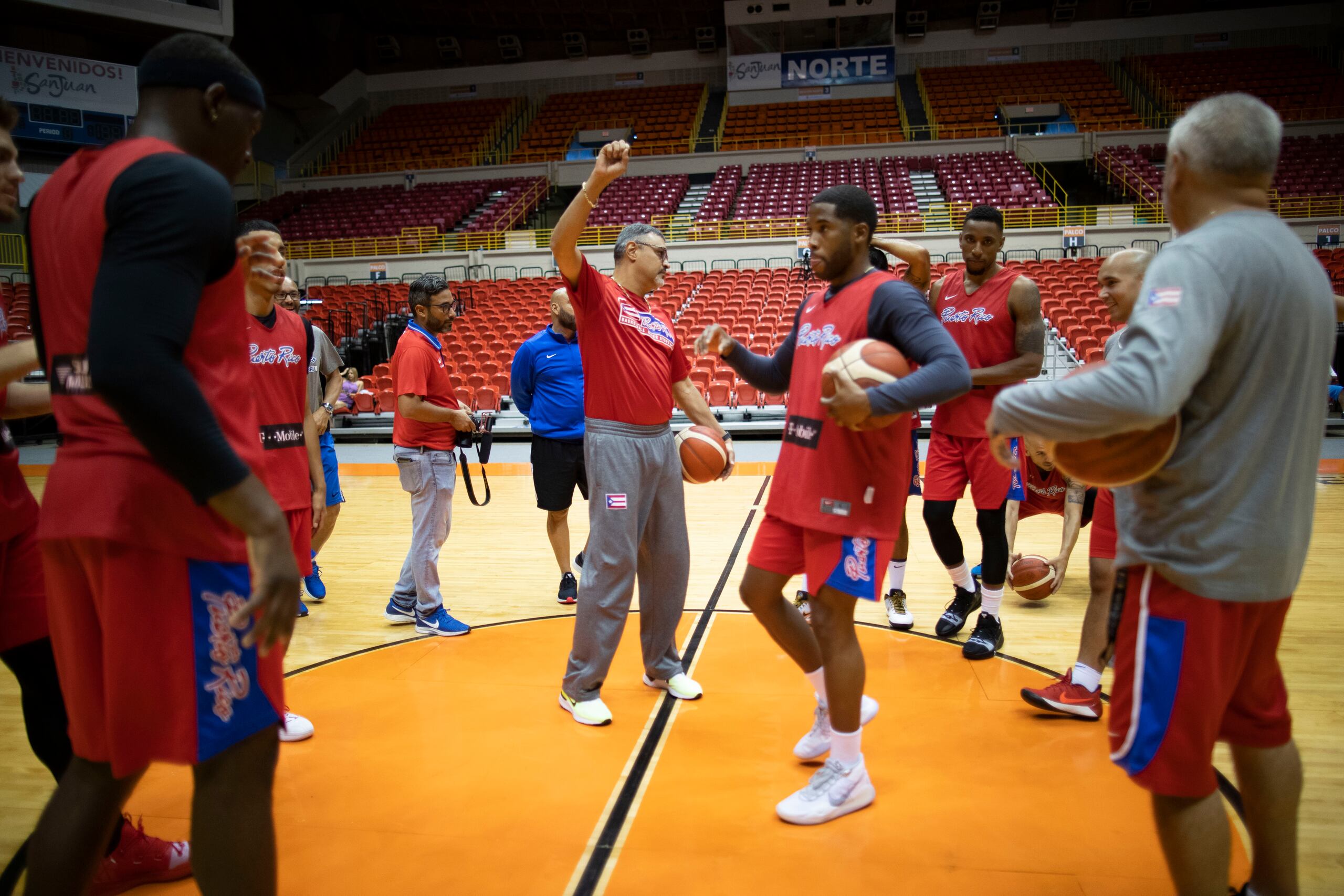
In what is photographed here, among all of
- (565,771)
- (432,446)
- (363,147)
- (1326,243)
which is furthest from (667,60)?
(565,771)

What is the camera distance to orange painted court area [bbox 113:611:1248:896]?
2395mm

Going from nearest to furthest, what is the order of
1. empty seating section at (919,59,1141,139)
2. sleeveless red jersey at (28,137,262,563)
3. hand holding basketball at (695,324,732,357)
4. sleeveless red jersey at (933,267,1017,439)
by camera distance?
1. sleeveless red jersey at (28,137,262,563)
2. hand holding basketball at (695,324,732,357)
3. sleeveless red jersey at (933,267,1017,439)
4. empty seating section at (919,59,1141,139)

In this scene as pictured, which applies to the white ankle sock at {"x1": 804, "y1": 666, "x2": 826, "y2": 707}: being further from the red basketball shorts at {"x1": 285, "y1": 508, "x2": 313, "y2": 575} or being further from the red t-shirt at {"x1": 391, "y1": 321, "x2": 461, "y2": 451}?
the red t-shirt at {"x1": 391, "y1": 321, "x2": 461, "y2": 451}

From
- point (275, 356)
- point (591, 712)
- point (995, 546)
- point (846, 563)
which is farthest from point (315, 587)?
point (995, 546)

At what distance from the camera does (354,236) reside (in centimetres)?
2292

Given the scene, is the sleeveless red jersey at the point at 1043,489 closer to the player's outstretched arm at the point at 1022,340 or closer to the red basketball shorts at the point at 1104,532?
the player's outstretched arm at the point at 1022,340

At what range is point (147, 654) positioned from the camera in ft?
4.88

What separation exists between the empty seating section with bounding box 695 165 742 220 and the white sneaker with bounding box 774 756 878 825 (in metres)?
19.5

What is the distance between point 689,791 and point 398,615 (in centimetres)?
255

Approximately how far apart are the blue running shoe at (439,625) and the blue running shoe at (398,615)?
0.24 meters

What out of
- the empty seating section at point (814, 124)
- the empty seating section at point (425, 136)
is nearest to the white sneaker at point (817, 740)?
the empty seating section at point (814, 124)

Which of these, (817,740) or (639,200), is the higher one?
(639,200)

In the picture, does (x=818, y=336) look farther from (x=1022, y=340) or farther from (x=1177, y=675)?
(x=1022, y=340)

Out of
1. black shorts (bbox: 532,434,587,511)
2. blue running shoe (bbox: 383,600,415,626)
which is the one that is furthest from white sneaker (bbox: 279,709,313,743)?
black shorts (bbox: 532,434,587,511)
